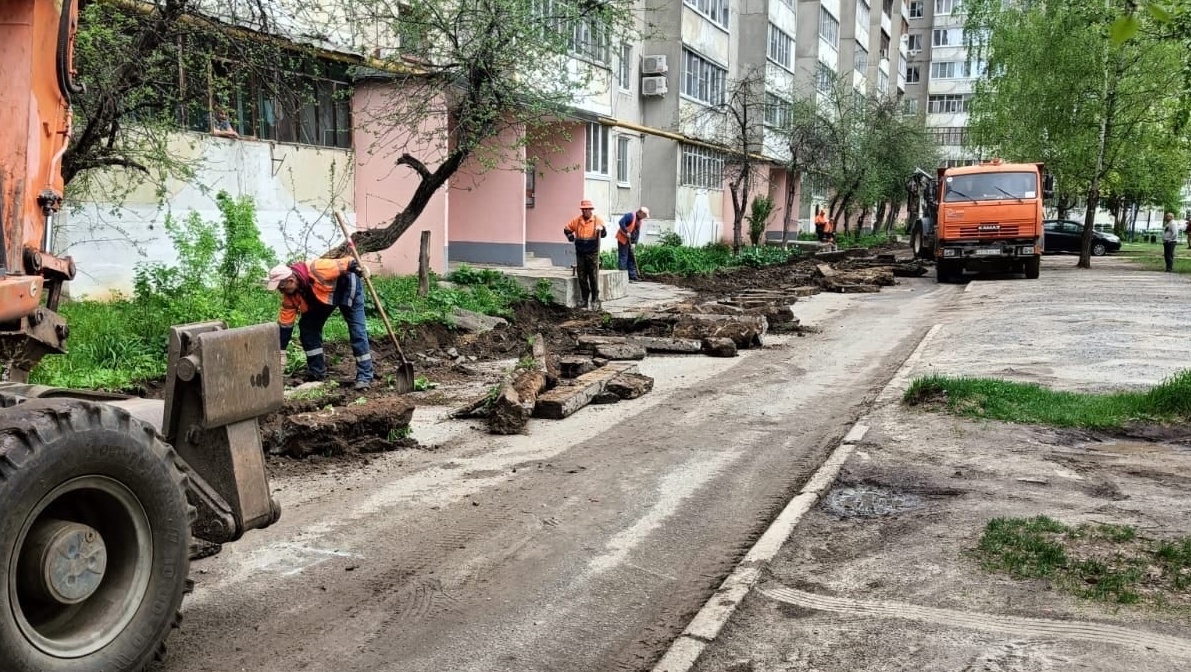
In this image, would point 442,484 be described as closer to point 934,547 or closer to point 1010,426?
point 934,547

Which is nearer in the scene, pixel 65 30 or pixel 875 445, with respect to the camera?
pixel 65 30

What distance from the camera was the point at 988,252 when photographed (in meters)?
Result: 23.2

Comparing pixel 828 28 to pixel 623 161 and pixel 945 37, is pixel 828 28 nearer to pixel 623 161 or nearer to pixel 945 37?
pixel 623 161

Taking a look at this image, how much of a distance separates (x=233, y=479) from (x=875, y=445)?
4.92 metres

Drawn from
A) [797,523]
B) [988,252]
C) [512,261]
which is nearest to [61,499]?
[797,523]

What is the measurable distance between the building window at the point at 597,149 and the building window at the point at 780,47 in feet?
53.3

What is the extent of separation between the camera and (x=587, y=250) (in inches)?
661

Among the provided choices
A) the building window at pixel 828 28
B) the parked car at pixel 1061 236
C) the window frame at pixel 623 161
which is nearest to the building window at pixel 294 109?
the window frame at pixel 623 161

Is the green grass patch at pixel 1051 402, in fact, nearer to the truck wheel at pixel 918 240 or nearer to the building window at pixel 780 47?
the truck wheel at pixel 918 240

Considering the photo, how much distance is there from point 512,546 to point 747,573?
1321 millimetres

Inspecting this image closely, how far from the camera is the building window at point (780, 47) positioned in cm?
4191

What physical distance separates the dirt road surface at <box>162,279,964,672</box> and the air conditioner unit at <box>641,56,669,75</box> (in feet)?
81.9

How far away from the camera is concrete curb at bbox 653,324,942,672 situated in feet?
12.6

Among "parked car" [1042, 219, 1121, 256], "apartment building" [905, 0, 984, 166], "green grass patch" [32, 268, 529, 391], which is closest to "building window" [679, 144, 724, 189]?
"parked car" [1042, 219, 1121, 256]
